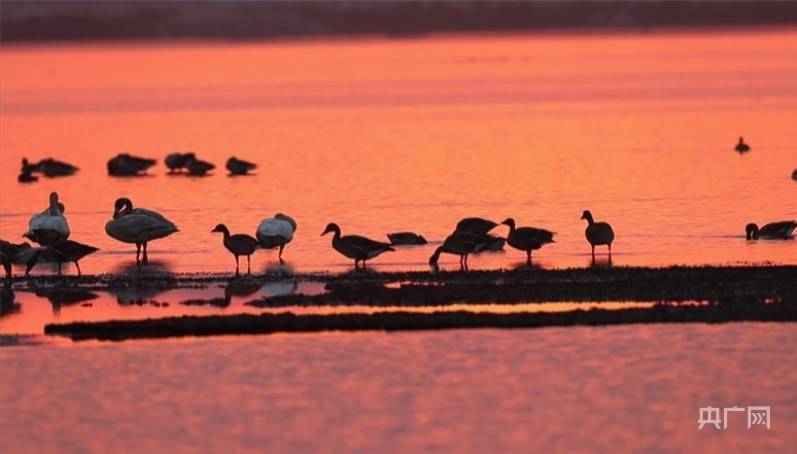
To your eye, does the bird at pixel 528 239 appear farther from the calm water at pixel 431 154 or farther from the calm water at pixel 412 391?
the calm water at pixel 412 391

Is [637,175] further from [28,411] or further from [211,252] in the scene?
[28,411]

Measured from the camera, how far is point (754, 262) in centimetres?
2883

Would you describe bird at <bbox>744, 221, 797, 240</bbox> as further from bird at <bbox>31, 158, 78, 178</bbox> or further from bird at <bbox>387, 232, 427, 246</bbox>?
bird at <bbox>31, 158, 78, 178</bbox>

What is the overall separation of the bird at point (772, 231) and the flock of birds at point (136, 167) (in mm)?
21547

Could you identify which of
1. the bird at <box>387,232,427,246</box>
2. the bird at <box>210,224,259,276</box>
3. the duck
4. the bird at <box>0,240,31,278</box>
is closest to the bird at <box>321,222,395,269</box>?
the bird at <box>210,224,259,276</box>

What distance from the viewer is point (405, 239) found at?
32.3 metres

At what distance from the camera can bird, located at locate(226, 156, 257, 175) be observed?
2030 inches

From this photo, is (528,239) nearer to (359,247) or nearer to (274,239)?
(359,247)

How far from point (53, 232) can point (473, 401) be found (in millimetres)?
13149

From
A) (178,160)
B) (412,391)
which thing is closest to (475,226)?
(412,391)

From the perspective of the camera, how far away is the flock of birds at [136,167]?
5172cm

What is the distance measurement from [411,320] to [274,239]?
723 cm

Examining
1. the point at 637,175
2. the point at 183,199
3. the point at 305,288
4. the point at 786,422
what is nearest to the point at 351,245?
the point at 305,288

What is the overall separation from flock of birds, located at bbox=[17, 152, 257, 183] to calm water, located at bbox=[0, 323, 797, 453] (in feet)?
93.5
